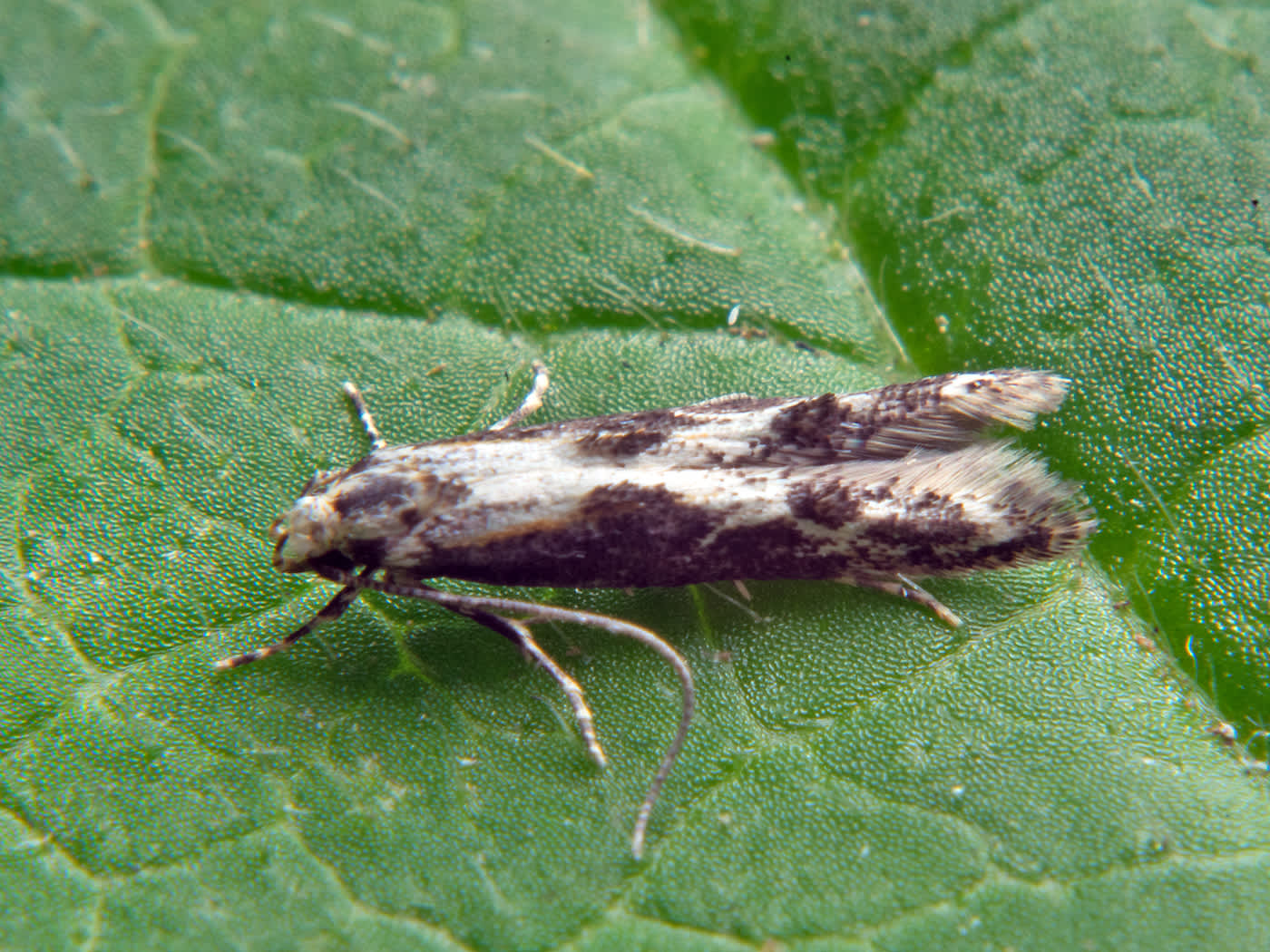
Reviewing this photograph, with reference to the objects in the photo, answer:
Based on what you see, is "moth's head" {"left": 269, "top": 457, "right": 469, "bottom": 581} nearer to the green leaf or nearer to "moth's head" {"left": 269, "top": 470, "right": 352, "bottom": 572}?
"moth's head" {"left": 269, "top": 470, "right": 352, "bottom": 572}

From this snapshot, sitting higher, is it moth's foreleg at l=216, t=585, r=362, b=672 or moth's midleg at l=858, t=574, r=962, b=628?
moth's midleg at l=858, t=574, r=962, b=628

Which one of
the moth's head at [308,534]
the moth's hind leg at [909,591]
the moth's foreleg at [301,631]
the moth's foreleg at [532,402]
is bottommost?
the moth's foreleg at [301,631]

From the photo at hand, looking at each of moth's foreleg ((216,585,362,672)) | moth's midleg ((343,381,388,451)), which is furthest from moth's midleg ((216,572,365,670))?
moth's midleg ((343,381,388,451))

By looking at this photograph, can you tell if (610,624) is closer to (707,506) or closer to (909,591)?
(707,506)

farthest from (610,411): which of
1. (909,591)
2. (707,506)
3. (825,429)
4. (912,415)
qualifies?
(909,591)

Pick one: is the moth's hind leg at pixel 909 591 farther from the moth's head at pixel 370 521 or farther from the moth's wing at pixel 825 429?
the moth's head at pixel 370 521

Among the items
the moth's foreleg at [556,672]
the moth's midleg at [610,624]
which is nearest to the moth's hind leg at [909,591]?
the moth's midleg at [610,624]
